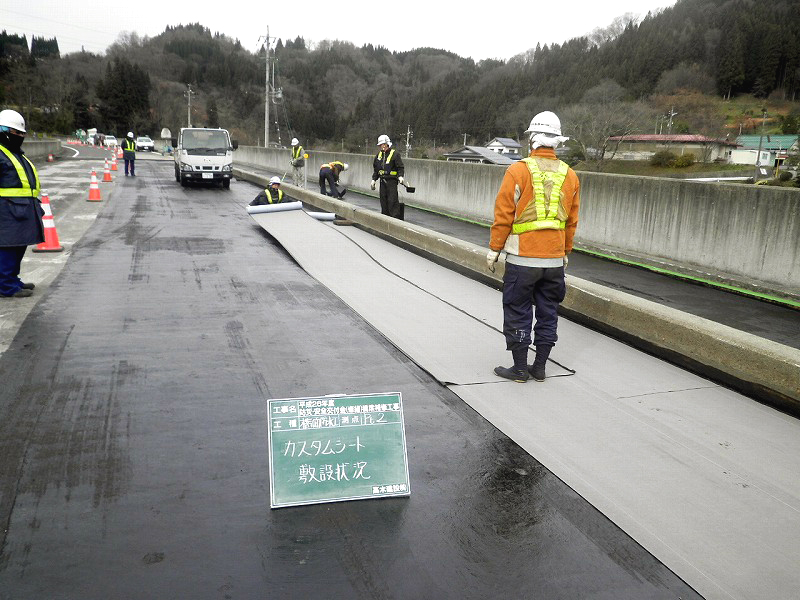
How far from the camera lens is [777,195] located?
29.6ft

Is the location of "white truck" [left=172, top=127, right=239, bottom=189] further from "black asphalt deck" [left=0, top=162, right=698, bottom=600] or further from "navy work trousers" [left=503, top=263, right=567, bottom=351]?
"navy work trousers" [left=503, top=263, right=567, bottom=351]

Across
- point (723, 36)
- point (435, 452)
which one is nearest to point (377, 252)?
point (435, 452)

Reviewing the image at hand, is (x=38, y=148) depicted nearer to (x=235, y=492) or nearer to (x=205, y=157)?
(x=205, y=157)

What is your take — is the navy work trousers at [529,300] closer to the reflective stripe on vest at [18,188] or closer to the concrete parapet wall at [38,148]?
the reflective stripe on vest at [18,188]

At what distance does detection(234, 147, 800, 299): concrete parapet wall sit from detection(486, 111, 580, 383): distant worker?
4.90 m

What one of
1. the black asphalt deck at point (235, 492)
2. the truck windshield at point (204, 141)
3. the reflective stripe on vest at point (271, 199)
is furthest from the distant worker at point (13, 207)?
the truck windshield at point (204, 141)

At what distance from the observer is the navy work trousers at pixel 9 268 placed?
7748 mm

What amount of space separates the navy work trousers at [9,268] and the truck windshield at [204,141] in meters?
18.4

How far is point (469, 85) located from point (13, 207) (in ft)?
438

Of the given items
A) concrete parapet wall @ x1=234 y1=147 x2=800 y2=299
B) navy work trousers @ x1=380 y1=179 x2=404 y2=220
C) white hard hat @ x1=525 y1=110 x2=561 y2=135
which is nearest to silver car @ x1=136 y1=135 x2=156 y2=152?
navy work trousers @ x1=380 y1=179 x2=404 y2=220

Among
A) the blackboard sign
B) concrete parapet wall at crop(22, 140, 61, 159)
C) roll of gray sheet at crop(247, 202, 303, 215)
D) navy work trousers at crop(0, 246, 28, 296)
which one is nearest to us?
the blackboard sign

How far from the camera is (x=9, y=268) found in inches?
307

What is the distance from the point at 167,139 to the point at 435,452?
99.5 m

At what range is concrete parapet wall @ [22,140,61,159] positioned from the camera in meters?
41.5
